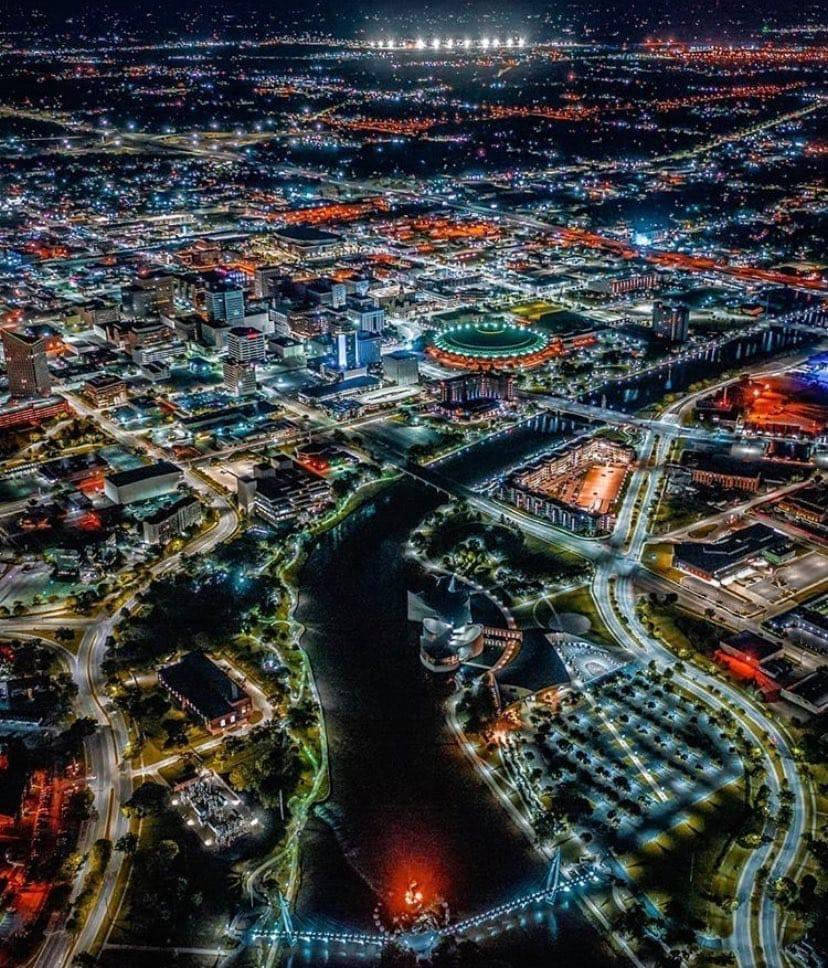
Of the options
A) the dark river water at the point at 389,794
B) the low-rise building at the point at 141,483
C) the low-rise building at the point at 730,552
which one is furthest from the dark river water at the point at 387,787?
the low-rise building at the point at 730,552

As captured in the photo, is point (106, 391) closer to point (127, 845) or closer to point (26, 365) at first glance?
point (26, 365)

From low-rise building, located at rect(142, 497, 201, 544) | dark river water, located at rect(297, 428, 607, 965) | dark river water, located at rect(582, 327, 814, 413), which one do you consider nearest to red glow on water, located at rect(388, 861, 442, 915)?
dark river water, located at rect(297, 428, 607, 965)

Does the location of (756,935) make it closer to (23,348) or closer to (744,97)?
(23,348)

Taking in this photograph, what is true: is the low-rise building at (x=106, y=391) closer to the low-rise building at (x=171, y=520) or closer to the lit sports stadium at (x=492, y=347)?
the low-rise building at (x=171, y=520)

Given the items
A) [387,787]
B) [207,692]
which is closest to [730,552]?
[387,787]

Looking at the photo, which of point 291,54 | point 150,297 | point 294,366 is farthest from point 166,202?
A: point 291,54
